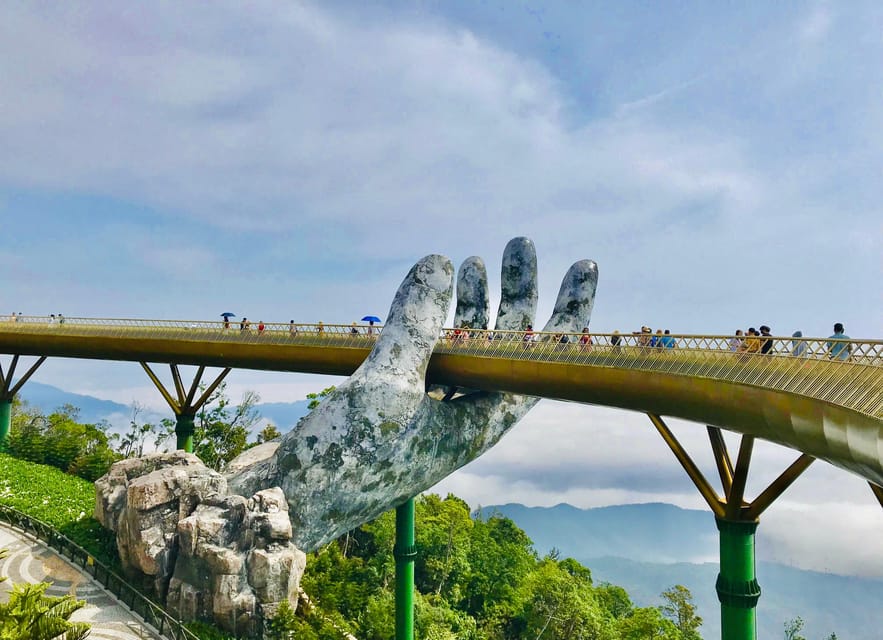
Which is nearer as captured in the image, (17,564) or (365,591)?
(17,564)

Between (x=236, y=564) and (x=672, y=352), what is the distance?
577 inches

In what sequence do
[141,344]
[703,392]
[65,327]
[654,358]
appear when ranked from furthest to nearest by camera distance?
[65,327] → [141,344] → [654,358] → [703,392]

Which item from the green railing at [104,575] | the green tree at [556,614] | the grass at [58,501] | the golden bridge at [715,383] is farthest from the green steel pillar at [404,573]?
the green tree at [556,614]

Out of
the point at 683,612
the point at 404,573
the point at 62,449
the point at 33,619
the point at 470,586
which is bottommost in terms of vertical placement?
the point at 683,612

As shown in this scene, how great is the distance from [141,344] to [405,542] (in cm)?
1790

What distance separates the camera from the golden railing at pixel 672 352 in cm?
1323

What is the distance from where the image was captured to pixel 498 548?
5184cm

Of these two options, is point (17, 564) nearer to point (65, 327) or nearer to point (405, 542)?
point (405, 542)

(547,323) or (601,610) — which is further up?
(547,323)

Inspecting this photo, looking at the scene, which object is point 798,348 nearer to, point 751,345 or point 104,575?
point 751,345

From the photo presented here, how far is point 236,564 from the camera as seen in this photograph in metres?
20.3

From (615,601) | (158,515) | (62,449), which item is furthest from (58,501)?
(615,601)

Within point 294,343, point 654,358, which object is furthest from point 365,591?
point 654,358

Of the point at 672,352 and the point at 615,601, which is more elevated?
the point at 672,352
